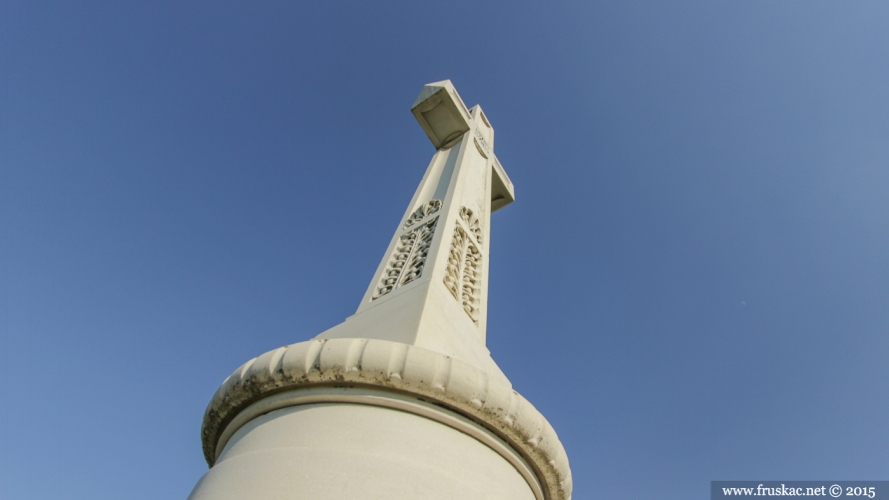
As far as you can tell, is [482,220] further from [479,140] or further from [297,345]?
[297,345]

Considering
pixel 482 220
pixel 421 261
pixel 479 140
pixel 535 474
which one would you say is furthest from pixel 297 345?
pixel 479 140

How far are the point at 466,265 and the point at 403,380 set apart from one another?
2748mm

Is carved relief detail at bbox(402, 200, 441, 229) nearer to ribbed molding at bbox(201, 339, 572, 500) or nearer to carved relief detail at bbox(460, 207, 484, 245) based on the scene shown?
carved relief detail at bbox(460, 207, 484, 245)

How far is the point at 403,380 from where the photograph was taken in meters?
2.50

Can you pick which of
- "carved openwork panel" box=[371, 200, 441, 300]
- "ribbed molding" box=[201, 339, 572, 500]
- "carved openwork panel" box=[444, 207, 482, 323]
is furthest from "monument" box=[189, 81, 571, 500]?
"carved openwork panel" box=[444, 207, 482, 323]

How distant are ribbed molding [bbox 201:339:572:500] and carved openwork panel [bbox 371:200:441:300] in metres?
1.78

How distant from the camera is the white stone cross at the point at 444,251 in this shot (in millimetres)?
3475

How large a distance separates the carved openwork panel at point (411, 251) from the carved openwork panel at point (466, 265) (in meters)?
0.23

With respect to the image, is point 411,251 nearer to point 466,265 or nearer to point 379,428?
point 466,265

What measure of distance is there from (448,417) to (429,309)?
97 cm

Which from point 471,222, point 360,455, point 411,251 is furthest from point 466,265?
point 360,455

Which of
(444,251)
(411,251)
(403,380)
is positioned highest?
(411,251)

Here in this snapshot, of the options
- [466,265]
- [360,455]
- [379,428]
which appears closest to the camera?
[360,455]

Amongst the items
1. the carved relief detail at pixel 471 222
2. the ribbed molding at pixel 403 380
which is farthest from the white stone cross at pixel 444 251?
the ribbed molding at pixel 403 380
